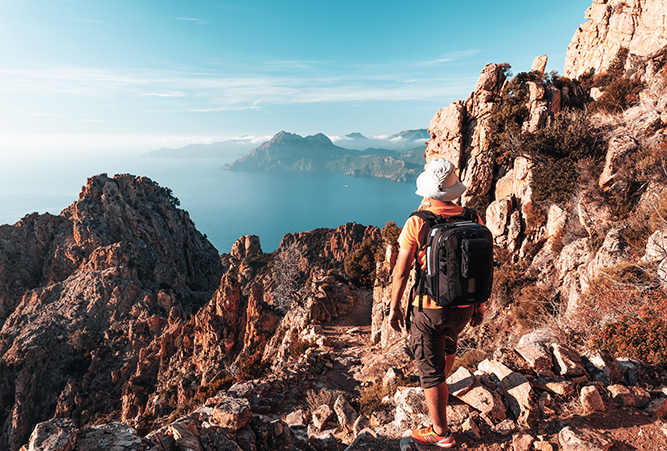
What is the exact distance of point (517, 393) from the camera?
361 centimetres

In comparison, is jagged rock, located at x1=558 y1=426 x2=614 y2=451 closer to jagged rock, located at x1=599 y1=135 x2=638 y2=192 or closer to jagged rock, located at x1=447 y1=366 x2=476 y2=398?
jagged rock, located at x1=447 y1=366 x2=476 y2=398

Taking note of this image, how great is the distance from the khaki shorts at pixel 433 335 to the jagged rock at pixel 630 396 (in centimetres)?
227

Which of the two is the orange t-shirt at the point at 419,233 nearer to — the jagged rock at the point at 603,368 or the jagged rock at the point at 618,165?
the jagged rock at the point at 603,368

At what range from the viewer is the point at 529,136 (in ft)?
40.3

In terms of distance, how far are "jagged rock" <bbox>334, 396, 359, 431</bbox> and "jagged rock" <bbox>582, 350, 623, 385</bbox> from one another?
3.42 m

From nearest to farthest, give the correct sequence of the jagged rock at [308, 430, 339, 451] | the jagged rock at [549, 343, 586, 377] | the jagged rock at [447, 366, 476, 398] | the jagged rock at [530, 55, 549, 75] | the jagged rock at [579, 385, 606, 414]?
the jagged rock at [579, 385, 606, 414]
the jagged rock at [447, 366, 476, 398]
the jagged rock at [549, 343, 586, 377]
the jagged rock at [308, 430, 339, 451]
the jagged rock at [530, 55, 549, 75]

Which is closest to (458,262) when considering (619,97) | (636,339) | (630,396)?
(630,396)

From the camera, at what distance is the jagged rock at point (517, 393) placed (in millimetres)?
3404

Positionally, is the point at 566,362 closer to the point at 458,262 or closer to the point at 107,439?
the point at 458,262

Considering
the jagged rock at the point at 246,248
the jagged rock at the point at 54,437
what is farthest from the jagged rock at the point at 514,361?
the jagged rock at the point at 246,248

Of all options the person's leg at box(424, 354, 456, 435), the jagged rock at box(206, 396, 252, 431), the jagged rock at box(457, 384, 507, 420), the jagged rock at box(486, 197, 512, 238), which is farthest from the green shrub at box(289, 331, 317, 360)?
the person's leg at box(424, 354, 456, 435)

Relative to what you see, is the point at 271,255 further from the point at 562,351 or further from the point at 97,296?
the point at 562,351

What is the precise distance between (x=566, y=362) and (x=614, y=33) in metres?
23.5

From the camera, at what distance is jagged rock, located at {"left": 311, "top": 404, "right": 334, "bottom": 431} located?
533cm
